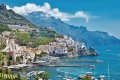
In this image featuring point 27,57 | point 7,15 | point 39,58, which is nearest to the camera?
point 27,57

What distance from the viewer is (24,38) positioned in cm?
13825

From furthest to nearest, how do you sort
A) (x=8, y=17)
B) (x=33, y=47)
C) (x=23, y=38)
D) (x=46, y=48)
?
1. (x=8, y=17)
2. (x=23, y=38)
3. (x=46, y=48)
4. (x=33, y=47)

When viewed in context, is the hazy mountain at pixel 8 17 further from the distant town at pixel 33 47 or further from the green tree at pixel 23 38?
the green tree at pixel 23 38

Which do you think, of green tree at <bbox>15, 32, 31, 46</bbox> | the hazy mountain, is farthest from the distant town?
the hazy mountain

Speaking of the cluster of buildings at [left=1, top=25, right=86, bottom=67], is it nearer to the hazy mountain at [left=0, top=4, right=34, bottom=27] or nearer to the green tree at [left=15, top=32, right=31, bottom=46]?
the green tree at [left=15, top=32, right=31, bottom=46]

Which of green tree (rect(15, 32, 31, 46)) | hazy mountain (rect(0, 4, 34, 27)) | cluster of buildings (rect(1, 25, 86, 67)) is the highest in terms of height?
hazy mountain (rect(0, 4, 34, 27))

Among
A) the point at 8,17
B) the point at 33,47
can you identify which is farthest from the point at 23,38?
the point at 8,17

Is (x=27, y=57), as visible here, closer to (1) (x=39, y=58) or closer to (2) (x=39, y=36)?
(1) (x=39, y=58)

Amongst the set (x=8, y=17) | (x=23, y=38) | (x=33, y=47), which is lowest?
(x=33, y=47)

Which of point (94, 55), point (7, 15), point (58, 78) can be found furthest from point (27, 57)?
point (7, 15)

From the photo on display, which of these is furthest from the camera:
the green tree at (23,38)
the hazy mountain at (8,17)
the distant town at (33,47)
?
the hazy mountain at (8,17)

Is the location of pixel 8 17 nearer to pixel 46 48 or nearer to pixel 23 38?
pixel 23 38

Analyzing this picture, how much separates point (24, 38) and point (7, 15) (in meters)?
37.1

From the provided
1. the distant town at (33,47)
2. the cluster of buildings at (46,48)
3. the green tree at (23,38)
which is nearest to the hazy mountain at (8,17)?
the distant town at (33,47)
